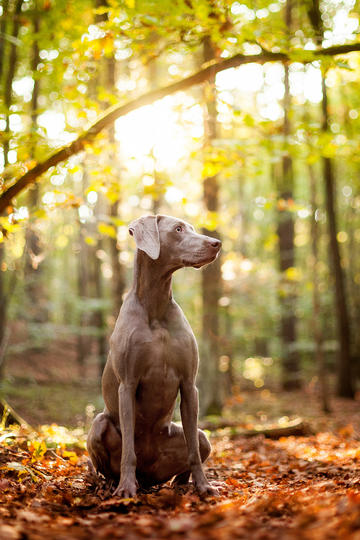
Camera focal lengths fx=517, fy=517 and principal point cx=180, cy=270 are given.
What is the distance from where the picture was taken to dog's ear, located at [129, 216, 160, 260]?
4590mm

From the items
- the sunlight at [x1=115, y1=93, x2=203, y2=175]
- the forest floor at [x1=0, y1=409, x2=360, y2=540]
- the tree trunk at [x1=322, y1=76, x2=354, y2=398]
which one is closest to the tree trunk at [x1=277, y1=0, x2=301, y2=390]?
the tree trunk at [x1=322, y1=76, x2=354, y2=398]

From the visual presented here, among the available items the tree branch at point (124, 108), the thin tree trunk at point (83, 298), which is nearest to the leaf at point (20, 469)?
the tree branch at point (124, 108)

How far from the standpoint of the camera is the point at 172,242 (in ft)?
15.5

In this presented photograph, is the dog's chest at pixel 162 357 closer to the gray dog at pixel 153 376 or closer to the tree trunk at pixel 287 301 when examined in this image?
the gray dog at pixel 153 376

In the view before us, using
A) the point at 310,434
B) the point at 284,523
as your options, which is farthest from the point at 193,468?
the point at 310,434

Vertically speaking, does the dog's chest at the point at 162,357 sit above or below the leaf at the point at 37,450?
above

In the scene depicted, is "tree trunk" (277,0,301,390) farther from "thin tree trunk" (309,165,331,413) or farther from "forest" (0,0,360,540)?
"thin tree trunk" (309,165,331,413)

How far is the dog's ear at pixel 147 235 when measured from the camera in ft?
15.1

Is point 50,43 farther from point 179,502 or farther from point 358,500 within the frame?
point 358,500

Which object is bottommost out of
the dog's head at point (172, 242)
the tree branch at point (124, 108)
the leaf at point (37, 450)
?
the leaf at point (37, 450)

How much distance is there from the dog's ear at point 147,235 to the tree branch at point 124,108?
2419mm

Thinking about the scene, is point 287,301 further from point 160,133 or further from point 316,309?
point 160,133

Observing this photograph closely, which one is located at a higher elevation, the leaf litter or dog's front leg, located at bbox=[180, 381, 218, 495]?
dog's front leg, located at bbox=[180, 381, 218, 495]

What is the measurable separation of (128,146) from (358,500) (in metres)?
7.19
